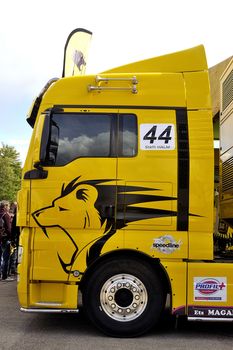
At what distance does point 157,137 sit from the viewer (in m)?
6.17

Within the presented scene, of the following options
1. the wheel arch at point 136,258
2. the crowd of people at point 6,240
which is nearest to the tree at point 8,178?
the crowd of people at point 6,240

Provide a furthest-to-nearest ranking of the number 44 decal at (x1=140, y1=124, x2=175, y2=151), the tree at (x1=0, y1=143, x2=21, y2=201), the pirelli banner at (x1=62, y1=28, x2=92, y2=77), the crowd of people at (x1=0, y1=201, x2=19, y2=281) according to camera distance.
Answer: the tree at (x1=0, y1=143, x2=21, y2=201) → the crowd of people at (x1=0, y1=201, x2=19, y2=281) → the pirelli banner at (x1=62, y1=28, x2=92, y2=77) → the number 44 decal at (x1=140, y1=124, x2=175, y2=151)

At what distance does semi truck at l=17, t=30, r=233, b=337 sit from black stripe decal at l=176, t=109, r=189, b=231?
12 millimetres

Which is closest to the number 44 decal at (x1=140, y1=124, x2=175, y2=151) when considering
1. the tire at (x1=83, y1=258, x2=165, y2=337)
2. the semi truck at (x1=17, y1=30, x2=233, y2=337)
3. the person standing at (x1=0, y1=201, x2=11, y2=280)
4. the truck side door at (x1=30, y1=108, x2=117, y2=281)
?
the semi truck at (x1=17, y1=30, x2=233, y2=337)

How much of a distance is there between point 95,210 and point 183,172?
117 cm

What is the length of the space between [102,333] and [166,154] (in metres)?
2.34

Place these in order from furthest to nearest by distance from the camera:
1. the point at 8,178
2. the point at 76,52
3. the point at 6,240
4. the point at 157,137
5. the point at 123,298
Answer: the point at 8,178
the point at 6,240
the point at 76,52
the point at 157,137
the point at 123,298

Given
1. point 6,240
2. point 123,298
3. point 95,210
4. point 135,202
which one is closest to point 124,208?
point 135,202

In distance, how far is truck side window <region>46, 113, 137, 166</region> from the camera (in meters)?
6.19

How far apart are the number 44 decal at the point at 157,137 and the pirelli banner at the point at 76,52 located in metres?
1.60

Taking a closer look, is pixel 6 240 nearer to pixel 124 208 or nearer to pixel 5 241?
pixel 5 241

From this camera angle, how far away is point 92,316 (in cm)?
606

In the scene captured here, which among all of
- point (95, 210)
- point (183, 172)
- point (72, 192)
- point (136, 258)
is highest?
point (183, 172)

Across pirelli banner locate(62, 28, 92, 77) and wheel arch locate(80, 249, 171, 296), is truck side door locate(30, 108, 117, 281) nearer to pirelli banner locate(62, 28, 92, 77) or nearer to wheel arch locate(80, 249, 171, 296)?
wheel arch locate(80, 249, 171, 296)
